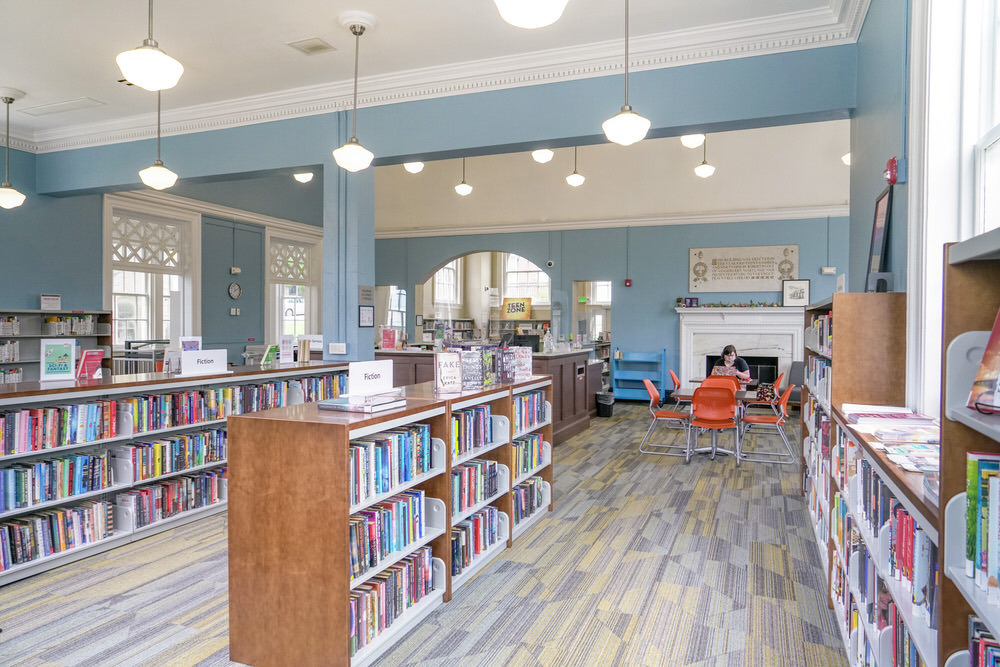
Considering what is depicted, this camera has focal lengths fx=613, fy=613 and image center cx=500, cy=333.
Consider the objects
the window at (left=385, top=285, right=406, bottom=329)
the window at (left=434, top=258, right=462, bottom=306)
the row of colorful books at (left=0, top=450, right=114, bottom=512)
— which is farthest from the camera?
the window at (left=434, top=258, right=462, bottom=306)

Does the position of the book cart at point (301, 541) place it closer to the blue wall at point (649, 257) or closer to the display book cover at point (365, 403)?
the display book cover at point (365, 403)

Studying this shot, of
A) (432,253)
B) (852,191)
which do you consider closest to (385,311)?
(432,253)

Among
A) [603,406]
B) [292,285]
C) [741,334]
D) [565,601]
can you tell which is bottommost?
[565,601]

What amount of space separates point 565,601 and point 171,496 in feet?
9.55

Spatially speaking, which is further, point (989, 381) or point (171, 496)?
Result: point (171, 496)

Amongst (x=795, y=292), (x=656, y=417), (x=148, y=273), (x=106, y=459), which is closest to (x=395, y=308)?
(x=148, y=273)

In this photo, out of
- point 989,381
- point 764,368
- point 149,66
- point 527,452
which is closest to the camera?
point 989,381

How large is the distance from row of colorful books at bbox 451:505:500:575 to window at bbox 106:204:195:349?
7499mm

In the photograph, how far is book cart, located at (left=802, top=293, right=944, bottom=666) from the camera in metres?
1.58

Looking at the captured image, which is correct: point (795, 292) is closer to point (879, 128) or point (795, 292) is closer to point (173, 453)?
point (879, 128)

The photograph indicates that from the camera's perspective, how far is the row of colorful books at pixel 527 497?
4266mm

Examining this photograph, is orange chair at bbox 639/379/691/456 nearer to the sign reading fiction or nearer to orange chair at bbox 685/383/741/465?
orange chair at bbox 685/383/741/465

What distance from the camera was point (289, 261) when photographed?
11758 mm

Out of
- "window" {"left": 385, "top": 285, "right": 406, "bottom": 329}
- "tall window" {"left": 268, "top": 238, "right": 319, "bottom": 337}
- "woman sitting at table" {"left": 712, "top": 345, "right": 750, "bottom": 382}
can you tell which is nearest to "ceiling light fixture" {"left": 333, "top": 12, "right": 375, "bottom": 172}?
"woman sitting at table" {"left": 712, "top": 345, "right": 750, "bottom": 382}
